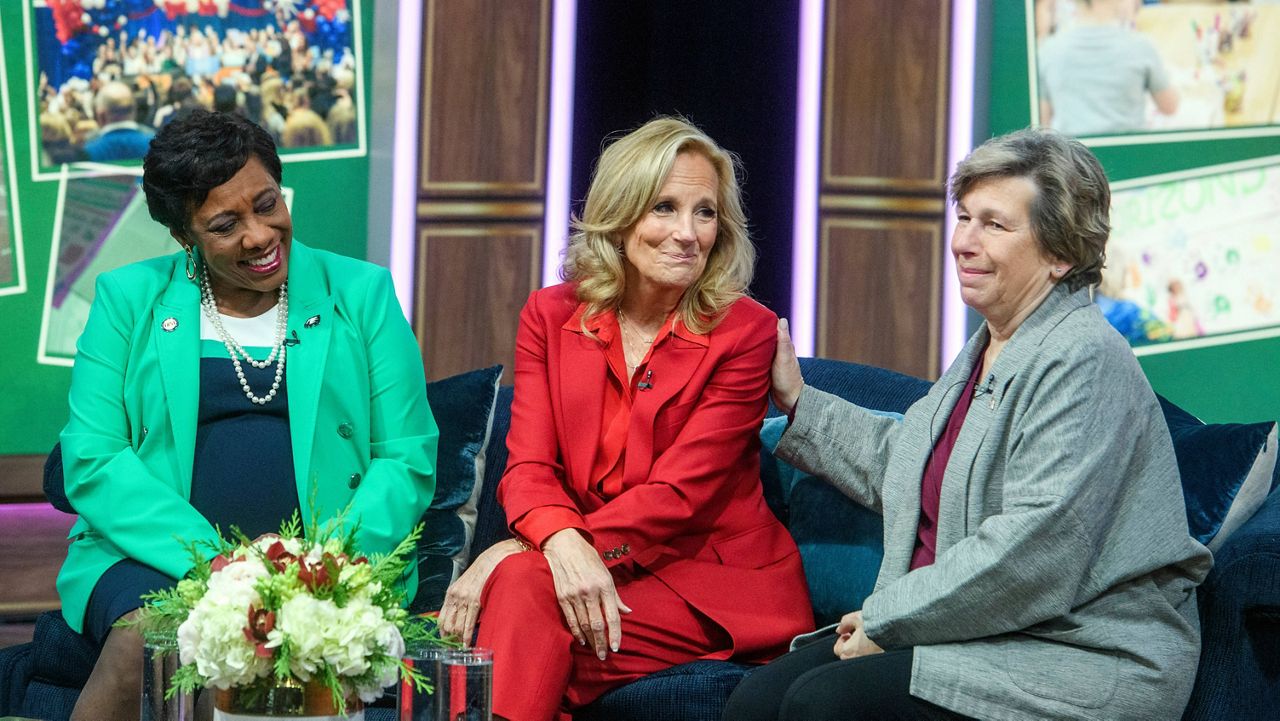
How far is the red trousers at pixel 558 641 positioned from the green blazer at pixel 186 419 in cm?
39

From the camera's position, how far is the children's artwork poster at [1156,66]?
4305 millimetres

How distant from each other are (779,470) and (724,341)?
45 centimetres

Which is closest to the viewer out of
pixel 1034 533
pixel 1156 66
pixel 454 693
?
pixel 454 693

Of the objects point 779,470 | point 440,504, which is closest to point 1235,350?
point 779,470

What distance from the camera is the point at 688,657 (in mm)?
2650

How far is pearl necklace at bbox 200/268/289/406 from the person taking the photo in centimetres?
282

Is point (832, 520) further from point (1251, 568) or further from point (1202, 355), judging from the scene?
point (1202, 355)

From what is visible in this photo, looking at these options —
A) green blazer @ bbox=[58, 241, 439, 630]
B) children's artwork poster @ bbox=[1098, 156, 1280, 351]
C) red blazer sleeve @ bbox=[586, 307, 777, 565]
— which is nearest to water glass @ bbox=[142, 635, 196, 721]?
green blazer @ bbox=[58, 241, 439, 630]

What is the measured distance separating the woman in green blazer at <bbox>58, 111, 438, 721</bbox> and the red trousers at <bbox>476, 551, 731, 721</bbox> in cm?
39

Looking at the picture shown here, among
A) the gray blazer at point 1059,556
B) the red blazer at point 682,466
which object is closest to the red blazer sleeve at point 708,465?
the red blazer at point 682,466

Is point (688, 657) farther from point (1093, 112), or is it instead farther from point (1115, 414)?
point (1093, 112)

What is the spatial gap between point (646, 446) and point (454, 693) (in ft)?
3.09

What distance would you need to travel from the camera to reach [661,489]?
8.60 ft

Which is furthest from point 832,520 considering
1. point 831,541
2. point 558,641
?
point 558,641
